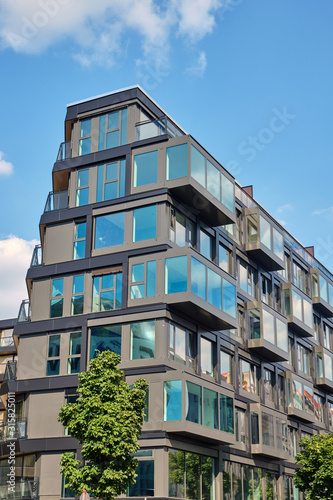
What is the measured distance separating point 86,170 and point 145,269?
283 inches

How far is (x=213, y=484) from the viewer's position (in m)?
35.8

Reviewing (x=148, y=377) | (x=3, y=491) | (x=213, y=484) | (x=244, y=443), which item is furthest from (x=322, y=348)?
(x=3, y=491)

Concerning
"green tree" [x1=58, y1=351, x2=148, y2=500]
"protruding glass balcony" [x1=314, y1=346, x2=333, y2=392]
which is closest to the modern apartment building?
"green tree" [x1=58, y1=351, x2=148, y2=500]

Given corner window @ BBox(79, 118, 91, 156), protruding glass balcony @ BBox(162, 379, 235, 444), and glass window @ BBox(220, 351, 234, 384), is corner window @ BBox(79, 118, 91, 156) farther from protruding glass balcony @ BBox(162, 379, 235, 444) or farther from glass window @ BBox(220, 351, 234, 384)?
protruding glass balcony @ BBox(162, 379, 235, 444)

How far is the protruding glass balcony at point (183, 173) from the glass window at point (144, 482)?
41.9 feet

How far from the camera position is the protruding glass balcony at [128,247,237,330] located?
110 ft

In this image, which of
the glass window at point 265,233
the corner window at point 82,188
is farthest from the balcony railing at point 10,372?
the glass window at point 265,233

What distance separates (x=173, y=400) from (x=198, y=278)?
5814 mm

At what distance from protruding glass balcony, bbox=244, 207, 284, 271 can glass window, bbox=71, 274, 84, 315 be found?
11709mm

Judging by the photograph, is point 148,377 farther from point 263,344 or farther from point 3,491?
point 263,344

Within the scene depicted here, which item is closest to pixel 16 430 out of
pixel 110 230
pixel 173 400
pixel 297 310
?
pixel 173 400

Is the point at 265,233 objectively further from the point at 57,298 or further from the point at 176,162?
the point at 57,298

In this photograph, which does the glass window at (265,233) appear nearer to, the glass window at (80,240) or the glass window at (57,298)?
the glass window at (80,240)

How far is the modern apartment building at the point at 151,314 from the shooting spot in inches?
1310
